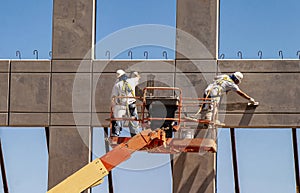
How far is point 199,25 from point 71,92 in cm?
367

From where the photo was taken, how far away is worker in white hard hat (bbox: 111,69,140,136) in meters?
20.6

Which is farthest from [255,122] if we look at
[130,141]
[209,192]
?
[130,141]

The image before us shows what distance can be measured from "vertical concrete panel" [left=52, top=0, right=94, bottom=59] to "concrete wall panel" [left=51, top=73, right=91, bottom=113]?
51cm

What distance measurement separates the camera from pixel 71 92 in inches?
866

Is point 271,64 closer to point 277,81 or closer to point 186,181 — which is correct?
point 277,81

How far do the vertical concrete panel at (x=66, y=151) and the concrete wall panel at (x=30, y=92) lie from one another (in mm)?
741

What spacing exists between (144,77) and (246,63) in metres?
2.58

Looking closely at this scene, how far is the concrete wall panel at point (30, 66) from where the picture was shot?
72.4 feet

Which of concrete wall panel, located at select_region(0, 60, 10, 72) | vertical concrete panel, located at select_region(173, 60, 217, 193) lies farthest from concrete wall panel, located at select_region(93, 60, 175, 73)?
concrete wall panel, located at select_region(0, 60, 10, 72)

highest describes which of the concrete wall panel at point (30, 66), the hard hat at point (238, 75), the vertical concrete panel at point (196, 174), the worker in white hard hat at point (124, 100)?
the concrete wall panel at point (30, 66)

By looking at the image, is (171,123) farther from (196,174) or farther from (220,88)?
(196,174)

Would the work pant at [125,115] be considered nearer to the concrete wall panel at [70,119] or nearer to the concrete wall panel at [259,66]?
the concrete wall panel at [70,119]

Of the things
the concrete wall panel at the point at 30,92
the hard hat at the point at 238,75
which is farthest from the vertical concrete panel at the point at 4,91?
the hard hat at the point at 238,75

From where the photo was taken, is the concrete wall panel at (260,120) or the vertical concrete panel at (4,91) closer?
the concrete wall panel at (260,120)
